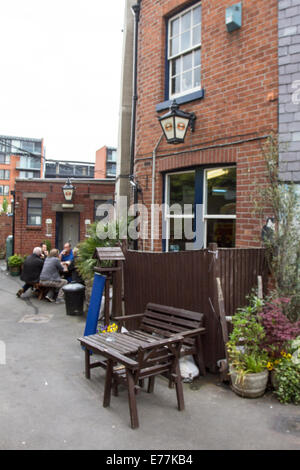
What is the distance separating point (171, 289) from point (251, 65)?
3691 millimetres

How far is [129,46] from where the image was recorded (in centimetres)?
989

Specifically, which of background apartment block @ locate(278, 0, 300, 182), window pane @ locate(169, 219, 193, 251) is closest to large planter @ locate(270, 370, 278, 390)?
background apartment block @ locate(278, 0, 300, 182)

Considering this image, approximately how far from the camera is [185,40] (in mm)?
7117

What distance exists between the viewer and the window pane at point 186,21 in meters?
7.04

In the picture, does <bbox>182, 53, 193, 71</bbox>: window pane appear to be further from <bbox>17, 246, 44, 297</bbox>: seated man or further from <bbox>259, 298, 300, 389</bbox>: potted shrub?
<bbox>17, 246, 44, 297</bbox>: seated man

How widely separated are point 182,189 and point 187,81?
2065 mm

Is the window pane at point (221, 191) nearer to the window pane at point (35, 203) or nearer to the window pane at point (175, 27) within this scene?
the window pane at point (175, 27)

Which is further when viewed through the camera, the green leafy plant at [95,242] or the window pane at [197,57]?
the green leafy plant at [95,242]

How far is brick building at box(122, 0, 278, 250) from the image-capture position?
5656 mm

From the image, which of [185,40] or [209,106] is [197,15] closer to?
[185,40]

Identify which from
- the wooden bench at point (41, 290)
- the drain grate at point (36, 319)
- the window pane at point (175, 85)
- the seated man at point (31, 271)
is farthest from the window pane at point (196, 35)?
the wooden bench at point (41, 290)

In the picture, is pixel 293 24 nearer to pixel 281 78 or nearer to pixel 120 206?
pixel 281 78

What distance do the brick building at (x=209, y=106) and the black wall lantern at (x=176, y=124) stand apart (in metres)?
0.29
